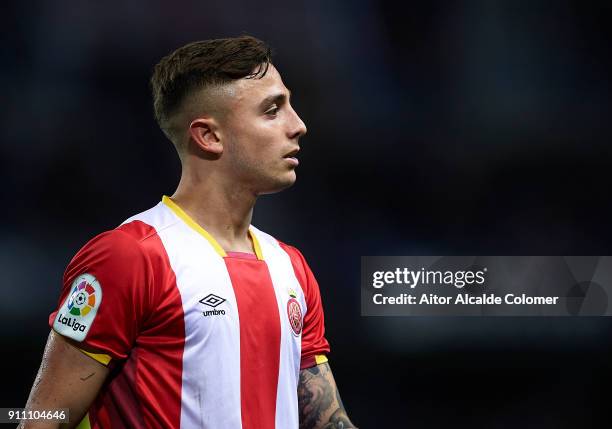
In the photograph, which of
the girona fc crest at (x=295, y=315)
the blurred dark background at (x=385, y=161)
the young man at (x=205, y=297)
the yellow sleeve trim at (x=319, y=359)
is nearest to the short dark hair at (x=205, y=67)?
the young man at (x=205, y=297)

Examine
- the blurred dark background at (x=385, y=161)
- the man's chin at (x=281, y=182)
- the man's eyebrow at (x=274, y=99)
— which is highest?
the blurred dark background at (x=385, y=161)

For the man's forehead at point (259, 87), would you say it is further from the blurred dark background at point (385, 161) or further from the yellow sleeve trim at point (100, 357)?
the blurred dark background at point (385, 161)

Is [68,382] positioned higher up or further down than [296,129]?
further down

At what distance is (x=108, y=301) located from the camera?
1575mm

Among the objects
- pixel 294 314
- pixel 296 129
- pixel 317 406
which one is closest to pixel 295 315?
pixel 294 314

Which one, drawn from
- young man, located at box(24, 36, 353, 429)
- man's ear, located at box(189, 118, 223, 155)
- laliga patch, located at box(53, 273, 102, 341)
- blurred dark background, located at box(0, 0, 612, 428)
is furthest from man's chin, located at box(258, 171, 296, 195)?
blurred dark background, located at box(0, 0, 612, 428)

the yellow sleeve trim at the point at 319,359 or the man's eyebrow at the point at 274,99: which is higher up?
the man's eyebrow at the point at 274,99

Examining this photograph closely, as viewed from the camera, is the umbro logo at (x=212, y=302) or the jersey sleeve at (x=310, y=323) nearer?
the umbro logo at (x=212, y=302)

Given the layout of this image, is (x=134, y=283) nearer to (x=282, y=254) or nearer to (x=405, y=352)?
(x=282, y=254)

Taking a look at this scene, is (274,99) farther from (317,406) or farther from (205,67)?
(317,406)

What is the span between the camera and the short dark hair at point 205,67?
1.83 meters

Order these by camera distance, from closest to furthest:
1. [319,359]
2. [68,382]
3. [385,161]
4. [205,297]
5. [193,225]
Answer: [68,382], [205,297], [193,225], [319,359], [385,161]

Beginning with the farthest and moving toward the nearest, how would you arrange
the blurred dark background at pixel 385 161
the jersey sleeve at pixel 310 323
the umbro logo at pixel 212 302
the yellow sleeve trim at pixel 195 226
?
the blurred dark background at pixel 385 161, the jersey sleeve at pixel 310 323, the yellow sleeve trim at pixel 195 226, the umbro logo at pixel 212 302

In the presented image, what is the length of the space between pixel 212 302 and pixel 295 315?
0.77 feet
